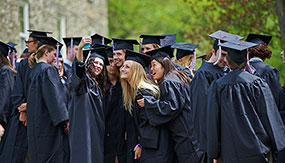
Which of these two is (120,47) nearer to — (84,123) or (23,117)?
(84,123)

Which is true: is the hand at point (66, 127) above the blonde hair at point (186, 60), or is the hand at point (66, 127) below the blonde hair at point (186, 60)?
below

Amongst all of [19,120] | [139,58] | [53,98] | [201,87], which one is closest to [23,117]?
[19,120]

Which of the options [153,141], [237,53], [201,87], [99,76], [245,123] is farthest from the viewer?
[99,76]

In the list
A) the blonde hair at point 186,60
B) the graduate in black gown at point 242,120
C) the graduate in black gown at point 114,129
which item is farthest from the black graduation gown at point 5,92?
the graduate in black gown at point 242,120

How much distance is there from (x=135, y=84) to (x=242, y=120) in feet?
6.79

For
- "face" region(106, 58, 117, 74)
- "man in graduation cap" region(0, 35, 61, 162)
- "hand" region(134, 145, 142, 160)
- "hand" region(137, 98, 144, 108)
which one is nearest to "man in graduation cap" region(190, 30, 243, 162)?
"hand" region(137, 98, 144, 108)

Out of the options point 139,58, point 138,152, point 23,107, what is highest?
point 139,58

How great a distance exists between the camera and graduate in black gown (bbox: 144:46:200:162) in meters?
6.16

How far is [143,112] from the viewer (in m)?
6.41

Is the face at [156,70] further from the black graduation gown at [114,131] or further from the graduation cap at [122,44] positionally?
the graduation cap at [122,44]

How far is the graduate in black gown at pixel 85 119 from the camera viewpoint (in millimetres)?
6438

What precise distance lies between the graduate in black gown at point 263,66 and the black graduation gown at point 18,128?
351cm

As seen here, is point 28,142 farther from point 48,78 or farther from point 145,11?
point 145,11

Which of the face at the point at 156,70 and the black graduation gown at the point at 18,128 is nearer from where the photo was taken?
the face at the point at 156,70
